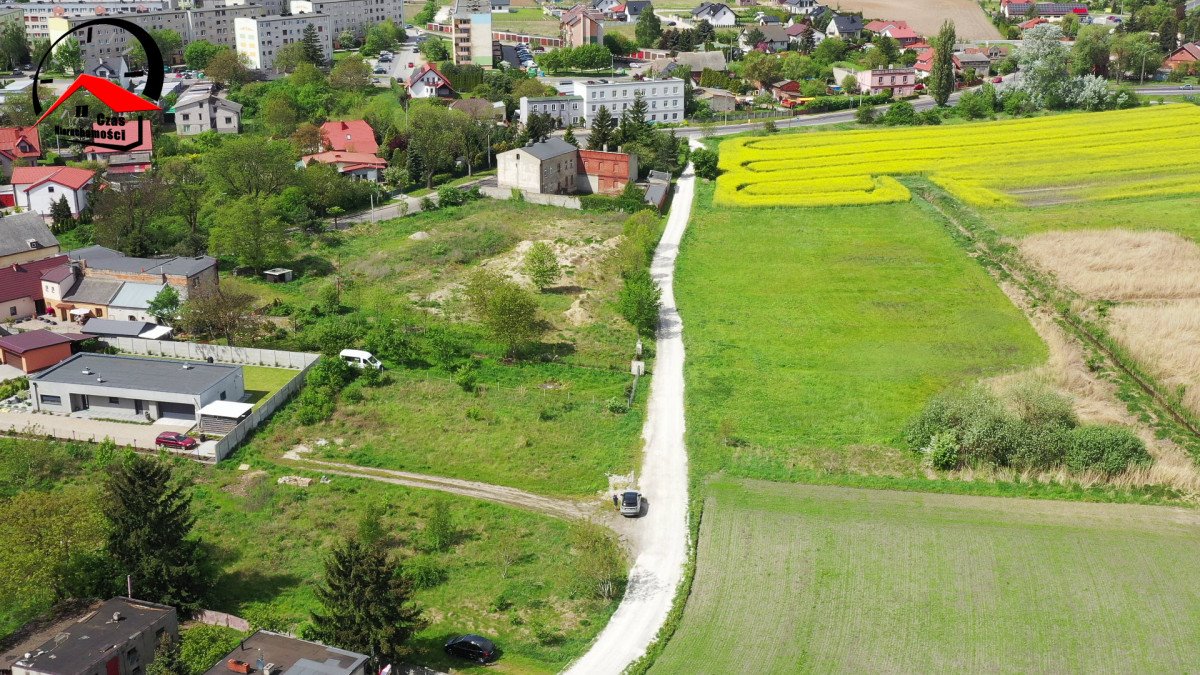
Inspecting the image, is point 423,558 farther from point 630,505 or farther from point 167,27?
point 167,27

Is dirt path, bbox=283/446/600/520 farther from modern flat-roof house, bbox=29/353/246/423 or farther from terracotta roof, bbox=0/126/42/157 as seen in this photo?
terracotta roof, bbox=0/126/42/157

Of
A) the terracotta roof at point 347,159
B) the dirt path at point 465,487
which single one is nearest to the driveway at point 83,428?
the dirt path at point 465,487

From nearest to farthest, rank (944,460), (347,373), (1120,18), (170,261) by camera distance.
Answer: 1. (944,460)
2. (347,373)
3. (170,261)
4. (1120,18)

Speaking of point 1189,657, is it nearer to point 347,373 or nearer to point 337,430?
point 337,430

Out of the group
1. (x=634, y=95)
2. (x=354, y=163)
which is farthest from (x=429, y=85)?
(x=354, y=163)

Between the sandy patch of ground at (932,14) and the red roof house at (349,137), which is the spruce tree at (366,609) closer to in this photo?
the red roof house at (349,137)

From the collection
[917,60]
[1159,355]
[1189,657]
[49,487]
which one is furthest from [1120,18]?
[49,487]
